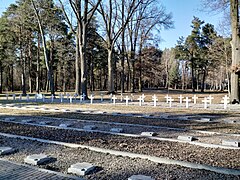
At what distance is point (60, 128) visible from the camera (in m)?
7.46

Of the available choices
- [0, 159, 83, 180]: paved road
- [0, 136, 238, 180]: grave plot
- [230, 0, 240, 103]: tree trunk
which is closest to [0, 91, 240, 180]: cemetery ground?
[0, 136, 238, 180]: grave plot

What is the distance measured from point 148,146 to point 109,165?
145 cm

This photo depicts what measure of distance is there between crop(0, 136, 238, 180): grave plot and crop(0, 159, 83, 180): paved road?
0.22 m

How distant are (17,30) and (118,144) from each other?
2858cm

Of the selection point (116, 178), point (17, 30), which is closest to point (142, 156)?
point (116, 178)

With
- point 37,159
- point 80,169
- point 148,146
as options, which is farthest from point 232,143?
point 37,159

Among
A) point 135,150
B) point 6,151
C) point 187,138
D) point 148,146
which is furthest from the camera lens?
point 187,138

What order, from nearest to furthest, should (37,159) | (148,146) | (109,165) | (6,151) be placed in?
(109,165) < (37,159) < (6,151) < (148,146)

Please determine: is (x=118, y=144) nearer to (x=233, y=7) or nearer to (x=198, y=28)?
(x=233, y=7)

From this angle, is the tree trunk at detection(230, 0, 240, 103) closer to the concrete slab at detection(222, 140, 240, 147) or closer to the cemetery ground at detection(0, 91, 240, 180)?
the cemetery ground at detection(0, 91, 240, 180)

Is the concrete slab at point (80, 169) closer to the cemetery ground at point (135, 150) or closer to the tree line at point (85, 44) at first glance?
the cemetery ground at point (135, 150)

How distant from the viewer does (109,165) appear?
4.02 metres

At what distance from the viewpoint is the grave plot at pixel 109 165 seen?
352 centimetres

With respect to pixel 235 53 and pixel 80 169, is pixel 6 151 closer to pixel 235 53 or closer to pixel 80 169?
pixel 80 169
